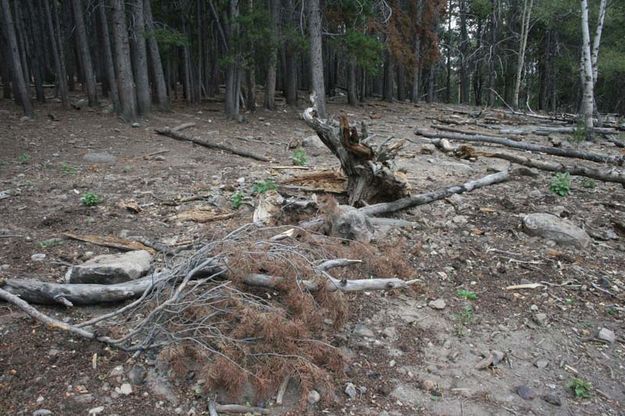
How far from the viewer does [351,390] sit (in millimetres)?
3102

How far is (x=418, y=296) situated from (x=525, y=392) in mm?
1325

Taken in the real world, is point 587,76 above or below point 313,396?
above

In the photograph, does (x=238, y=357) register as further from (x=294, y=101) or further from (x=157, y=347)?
(x=294, y=101)

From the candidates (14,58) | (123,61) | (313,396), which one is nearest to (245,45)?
(123,61)

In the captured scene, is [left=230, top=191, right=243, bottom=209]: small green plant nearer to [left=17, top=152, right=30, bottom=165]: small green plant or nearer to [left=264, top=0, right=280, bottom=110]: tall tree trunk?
[left=17, top=152, right=30, bottom=165]: small green plant

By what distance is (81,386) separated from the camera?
285 centimetres

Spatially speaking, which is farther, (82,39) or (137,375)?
(82,39)

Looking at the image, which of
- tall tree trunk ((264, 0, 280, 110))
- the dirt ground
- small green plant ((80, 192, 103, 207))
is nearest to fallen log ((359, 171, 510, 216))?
the dirt ground

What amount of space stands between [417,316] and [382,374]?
89cm

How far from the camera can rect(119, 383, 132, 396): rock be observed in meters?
2.85

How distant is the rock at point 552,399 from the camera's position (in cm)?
315

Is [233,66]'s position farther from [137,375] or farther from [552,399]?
[552,399]

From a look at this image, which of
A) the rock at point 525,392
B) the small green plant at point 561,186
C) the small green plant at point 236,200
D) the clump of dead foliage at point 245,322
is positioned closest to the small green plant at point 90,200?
the small green plant at point 236,200

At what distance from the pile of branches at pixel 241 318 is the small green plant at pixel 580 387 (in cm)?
144
